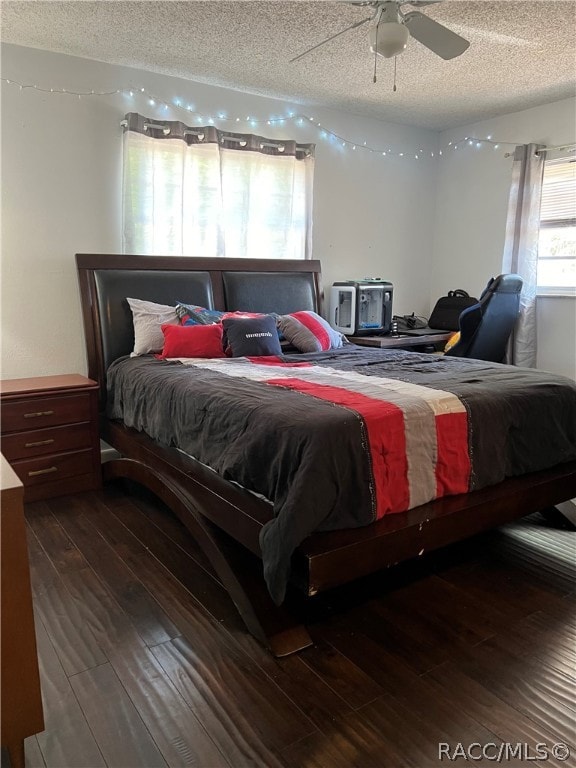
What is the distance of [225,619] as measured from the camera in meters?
1.99

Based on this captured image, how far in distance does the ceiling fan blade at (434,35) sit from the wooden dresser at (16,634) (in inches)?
95.6

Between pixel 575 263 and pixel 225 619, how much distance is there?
3.82 metres

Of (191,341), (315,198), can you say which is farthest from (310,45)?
(191,341)

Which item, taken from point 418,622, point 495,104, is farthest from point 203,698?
point 495,104

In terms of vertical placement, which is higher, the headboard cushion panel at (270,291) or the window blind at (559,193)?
the window blind at (559,193)

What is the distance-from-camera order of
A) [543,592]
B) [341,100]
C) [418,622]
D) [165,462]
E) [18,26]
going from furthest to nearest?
[341,100]
[18,26]
[165,462]
[543,592]
[418,622]

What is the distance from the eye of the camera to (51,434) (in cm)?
304

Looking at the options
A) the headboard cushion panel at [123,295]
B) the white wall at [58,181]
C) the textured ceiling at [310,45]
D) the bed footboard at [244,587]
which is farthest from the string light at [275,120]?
the bed footboard at [244,587]

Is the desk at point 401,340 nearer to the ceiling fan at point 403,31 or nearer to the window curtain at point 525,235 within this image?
the window curtain at point 525,235

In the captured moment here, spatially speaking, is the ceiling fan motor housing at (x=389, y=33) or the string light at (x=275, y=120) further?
the string light at (x=275, y=120)

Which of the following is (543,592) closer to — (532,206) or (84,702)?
(84,702)

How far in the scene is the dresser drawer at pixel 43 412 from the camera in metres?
2.90

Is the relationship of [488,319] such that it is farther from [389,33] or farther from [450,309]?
[389,33]

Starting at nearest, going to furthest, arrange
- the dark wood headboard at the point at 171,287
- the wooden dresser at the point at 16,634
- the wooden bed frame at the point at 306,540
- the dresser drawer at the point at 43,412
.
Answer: the wooden dresser at the point at 16,634, the wooden bed frame at the point at 306,540, the dresser drawer at the point at 43,412, the dark wood headboard at the point at 171,287
